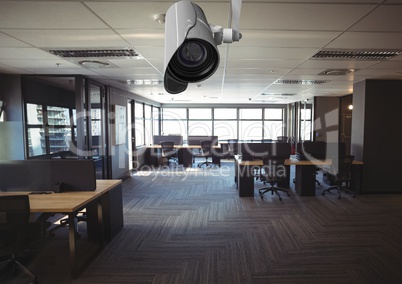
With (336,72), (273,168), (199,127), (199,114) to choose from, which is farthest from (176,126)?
(336,72)

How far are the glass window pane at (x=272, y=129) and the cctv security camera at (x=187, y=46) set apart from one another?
10232 mm

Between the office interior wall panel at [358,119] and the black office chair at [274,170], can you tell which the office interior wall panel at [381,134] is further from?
the black office chair at [274,170]

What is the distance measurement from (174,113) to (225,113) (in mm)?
2362

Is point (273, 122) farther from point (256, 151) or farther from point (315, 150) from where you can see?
point (256, 151)

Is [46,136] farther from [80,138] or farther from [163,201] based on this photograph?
[163,201]

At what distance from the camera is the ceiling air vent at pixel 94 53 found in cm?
290

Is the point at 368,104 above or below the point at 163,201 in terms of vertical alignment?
above

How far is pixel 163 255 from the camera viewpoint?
106 inches

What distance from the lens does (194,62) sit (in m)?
1.02

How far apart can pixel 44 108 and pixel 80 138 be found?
1720 millimetres

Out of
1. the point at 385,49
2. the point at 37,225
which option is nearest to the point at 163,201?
the point at 37,225

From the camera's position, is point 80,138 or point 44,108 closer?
point 80,138

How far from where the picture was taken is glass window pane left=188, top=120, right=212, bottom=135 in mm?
10766

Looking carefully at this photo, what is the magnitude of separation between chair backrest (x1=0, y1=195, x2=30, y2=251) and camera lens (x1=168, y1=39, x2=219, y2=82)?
199cm
